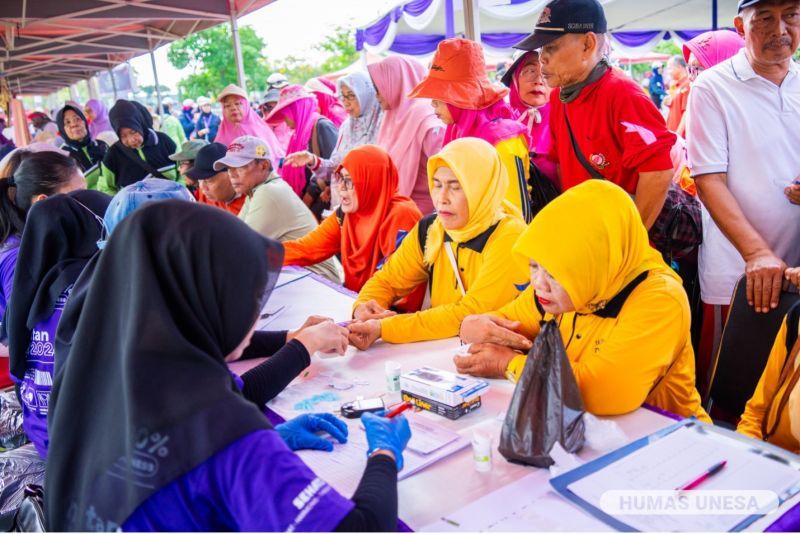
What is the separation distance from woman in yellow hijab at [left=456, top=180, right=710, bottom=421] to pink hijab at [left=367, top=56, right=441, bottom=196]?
82.6 inches

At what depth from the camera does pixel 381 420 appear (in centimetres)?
123

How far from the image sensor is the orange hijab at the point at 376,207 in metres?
2.92

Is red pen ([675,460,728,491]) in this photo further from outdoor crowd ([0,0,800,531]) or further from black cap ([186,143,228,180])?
black cap ([186,143,228,180])

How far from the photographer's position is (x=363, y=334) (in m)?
2.02

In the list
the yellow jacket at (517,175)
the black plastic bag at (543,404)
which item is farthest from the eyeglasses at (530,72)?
the black plastic bag at (543,404)

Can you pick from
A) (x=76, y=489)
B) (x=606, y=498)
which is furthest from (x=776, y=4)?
(x=76, y=489)

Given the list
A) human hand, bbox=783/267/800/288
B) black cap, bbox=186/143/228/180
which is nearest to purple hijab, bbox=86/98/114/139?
black cap, bbox=186/143/228/180

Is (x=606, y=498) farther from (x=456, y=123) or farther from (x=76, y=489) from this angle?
(x=456, y=123)

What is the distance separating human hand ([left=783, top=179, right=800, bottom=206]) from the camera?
78.7 inches

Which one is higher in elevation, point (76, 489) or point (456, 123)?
point (456, 123)

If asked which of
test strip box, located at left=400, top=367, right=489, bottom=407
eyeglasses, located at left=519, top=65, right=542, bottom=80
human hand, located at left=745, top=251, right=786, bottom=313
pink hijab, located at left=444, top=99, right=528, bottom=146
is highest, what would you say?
eyeglasses, located at left=519, top=65, right=542, bottom=80

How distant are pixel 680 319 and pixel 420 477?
2.36 ft

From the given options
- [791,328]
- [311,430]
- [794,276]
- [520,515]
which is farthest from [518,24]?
[520,515]

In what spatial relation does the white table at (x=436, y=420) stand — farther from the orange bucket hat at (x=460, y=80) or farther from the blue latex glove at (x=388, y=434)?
the orange bucket hat at (x=460, y=80)
